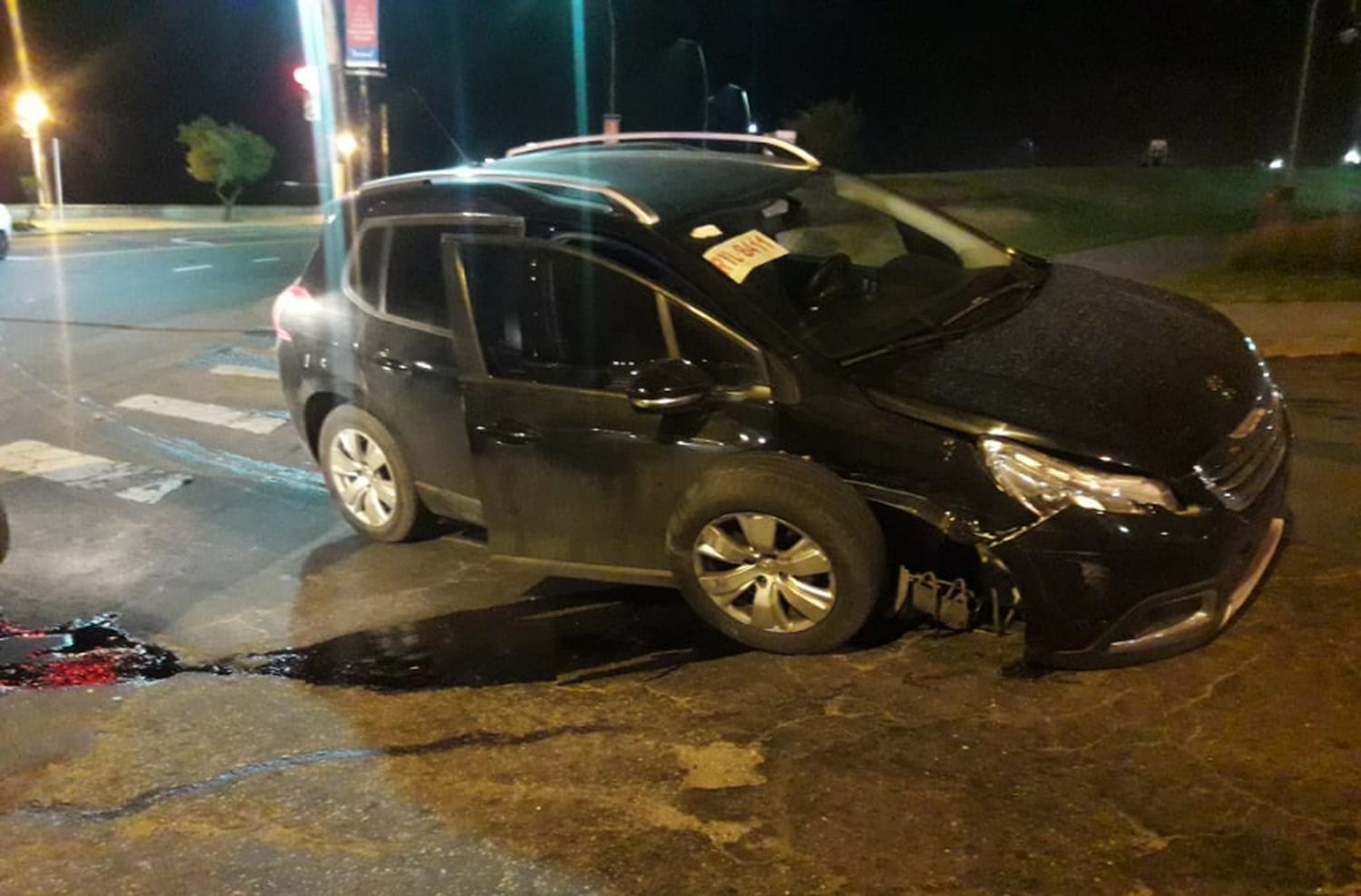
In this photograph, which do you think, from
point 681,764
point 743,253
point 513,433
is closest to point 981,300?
point 743,253

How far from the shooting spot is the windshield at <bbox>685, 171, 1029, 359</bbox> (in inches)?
176

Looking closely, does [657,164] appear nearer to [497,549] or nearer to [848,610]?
[497,549]

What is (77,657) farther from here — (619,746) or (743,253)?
(743,253)

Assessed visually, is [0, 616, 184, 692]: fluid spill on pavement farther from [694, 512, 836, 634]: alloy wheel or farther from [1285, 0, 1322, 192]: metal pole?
[1285, 0, 1322, 192]: metal pole

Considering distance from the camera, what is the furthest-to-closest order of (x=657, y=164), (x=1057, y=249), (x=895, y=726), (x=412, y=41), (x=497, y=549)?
1. (x=412, y=41)
2. (x=1057, y=249)
3. (x=657, y=164)
4. (x=497, y=549)
5. (x=895, y=726)

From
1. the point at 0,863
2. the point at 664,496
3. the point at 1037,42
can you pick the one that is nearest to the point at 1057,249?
the point at 664,496

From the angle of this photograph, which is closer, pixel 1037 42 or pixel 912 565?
pixel 912 565

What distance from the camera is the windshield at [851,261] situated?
Result: 176 inches

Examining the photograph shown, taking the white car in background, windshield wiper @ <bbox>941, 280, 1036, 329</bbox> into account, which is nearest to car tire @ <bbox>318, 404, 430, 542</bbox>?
windshield wiper @ <bbox>941, 280, 1036, 329</bbox>

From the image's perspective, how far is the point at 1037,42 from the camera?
52.8 meters

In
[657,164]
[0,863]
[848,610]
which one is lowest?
[0,863]

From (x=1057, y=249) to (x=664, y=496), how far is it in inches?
584

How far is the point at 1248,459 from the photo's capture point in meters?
3.98

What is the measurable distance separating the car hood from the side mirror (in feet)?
1.90
